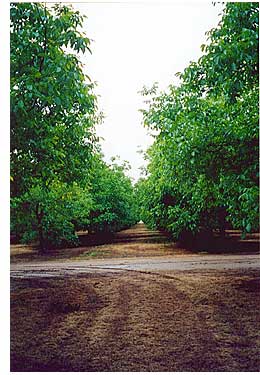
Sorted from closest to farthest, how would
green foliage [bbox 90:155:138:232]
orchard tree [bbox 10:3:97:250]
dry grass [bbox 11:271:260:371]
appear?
1. dry grass [bbox 11:271:260:371]
2. orchard tree [bbox 10:3:97:250]
3. green foliage [bbox 90:155:138:232]

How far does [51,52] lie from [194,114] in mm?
876

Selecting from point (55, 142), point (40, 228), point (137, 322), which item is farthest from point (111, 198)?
point (137, 322)

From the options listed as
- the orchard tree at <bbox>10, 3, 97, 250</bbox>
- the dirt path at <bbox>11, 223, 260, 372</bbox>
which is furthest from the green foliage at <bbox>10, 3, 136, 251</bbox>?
the dirt path at <bbox>11, 223, 260, 372</bbox>

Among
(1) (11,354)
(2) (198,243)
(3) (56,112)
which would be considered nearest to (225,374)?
(1) (11,354)

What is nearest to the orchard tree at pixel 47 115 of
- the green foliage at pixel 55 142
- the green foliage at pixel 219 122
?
the green foliage at pixel 55 142

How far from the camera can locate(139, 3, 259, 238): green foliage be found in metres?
2.25

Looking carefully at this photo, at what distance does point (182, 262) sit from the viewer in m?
3.20

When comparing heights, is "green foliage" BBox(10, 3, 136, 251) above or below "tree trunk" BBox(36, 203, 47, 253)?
above

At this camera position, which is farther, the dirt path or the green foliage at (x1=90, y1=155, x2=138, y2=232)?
the green foliage at (x1=90, y1=155, x2=138, y2=232)

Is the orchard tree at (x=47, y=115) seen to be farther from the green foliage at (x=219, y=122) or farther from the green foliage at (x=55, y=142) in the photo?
the green foliage at (x=219, y=122)

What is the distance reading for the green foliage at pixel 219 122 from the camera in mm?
2252

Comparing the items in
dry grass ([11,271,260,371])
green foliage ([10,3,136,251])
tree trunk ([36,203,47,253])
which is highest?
green foliage ([10,3,136,251])

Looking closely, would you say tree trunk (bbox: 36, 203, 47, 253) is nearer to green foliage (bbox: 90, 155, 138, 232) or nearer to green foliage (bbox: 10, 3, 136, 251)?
green foliage (bbox: 10, 3, 136, 251)

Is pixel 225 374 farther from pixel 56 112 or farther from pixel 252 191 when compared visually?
pixel 56 112
